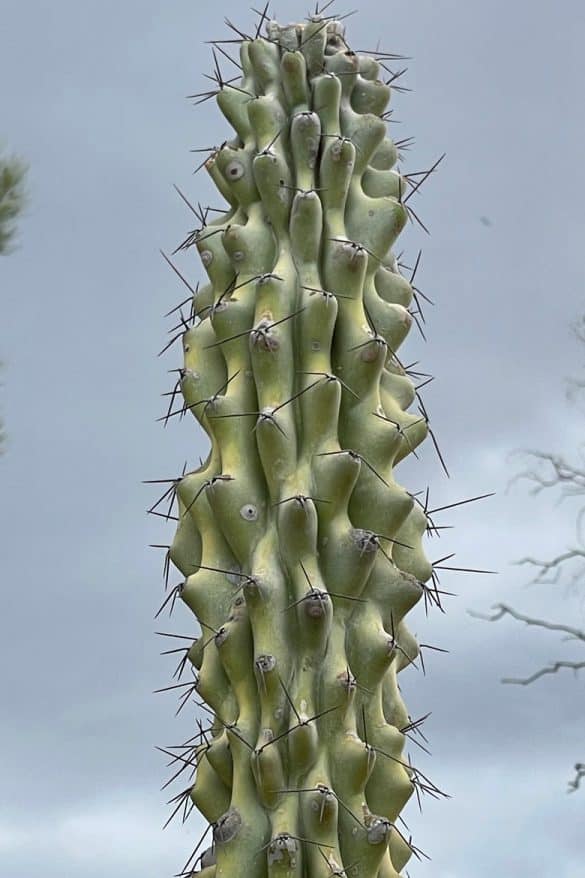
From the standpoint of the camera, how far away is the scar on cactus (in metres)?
2.52

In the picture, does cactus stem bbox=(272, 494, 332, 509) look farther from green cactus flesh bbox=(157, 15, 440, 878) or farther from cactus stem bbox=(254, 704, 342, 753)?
cactus stem bbox=(254, 704, 342, 753)

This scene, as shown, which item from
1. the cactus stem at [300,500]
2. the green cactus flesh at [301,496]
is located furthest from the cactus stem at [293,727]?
the cactus stem at [300,500]

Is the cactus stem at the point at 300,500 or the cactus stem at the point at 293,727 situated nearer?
the cactus stem at the point at 293,727

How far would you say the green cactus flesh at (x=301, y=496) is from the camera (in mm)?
2516

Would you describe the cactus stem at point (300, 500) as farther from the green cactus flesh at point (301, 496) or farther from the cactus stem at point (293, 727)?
the cactus stem at point (293, 727)

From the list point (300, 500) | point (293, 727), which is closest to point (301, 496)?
point (300, 500)

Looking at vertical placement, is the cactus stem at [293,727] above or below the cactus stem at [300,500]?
Answer: below

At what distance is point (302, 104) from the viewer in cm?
310

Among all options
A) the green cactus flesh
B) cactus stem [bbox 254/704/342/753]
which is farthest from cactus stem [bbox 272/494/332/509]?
cactus stem [bbox 254/704/342/753]

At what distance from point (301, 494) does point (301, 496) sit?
26mm

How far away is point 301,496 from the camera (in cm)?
259

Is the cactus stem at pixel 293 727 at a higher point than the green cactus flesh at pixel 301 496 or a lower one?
lower

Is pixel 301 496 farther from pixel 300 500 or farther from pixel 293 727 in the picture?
pixel 293 727

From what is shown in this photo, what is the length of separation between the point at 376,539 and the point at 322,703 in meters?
0.34
